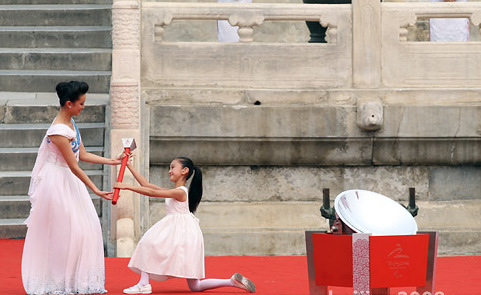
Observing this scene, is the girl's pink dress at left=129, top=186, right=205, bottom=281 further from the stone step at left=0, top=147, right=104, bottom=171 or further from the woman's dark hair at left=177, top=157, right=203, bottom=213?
the stone step at left=0, top=147, right=104, bottom=171

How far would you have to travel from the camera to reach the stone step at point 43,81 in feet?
41.7

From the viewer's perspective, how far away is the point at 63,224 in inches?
280

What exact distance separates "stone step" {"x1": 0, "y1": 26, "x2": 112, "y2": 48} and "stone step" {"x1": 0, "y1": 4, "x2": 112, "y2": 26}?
0.42 meters

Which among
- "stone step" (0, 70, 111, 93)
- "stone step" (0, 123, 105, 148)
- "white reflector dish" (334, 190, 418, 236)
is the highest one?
"stone step" (0, 70, 111, 93)

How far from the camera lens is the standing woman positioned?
23.2 feet

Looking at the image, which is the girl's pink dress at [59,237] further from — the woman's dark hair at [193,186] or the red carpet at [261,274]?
the woman's dark hair at [193,186]

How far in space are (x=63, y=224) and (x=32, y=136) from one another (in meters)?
4.75

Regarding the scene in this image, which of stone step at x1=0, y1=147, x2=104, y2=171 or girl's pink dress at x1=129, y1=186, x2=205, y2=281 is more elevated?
stone step at x1=0, y1=147, x2=104, y2=171

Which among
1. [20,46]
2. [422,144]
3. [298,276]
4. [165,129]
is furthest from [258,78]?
[20,46]

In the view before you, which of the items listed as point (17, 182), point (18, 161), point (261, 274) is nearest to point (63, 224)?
point (261, 274)

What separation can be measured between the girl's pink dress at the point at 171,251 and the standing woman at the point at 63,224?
13.2 inches

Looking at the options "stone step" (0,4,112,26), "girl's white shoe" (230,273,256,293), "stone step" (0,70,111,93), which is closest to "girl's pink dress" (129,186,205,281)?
"girl's white shoe" (230,273,256,293)

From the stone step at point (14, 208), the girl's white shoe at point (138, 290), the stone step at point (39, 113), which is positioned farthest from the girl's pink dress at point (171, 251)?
the stone step at point (39, 113)

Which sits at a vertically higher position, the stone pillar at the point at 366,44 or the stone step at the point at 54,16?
the stone step at the point at 54,16
